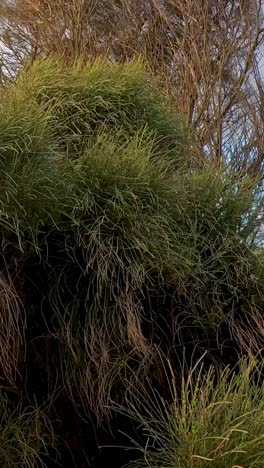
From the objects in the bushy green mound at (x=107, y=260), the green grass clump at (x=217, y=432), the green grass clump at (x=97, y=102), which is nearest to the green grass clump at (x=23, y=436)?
the bushy green mound at (x=107, y=260)

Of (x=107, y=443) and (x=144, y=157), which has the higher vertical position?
(x=144, y=157)

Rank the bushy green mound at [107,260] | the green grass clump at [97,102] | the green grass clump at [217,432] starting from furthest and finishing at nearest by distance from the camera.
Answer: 1. the green grass clump at [97,102]
2. the bushy green mound at [107,260]
3. the green grass clump at [217,432]

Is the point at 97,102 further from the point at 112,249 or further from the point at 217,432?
the point at 217,432

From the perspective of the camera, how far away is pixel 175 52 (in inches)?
228

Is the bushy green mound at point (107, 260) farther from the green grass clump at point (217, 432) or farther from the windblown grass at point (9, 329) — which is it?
the green grass clump at point (217, 432)

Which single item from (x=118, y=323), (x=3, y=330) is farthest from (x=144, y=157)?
(x=3, y=330)

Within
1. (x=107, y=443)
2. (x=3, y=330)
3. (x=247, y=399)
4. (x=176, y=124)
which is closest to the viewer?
(x=247, y=399)

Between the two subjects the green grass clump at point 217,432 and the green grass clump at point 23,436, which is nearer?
the green grass clump at point 217,432

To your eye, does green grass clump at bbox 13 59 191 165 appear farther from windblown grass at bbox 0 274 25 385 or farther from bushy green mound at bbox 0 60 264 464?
windblown grass at bbox 0 274 25 385

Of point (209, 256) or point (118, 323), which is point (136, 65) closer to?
point (209, 256)

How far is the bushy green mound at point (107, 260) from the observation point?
7.88 feet

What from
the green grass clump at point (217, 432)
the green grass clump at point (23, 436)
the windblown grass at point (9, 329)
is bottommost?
the green grass clump at point (23, 436)

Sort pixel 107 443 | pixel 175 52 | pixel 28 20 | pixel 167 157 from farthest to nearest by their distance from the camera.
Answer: pixel 175 52, pixel 28 20, pixel 167 157, pixel 107 443

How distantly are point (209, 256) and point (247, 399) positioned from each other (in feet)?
2.75
